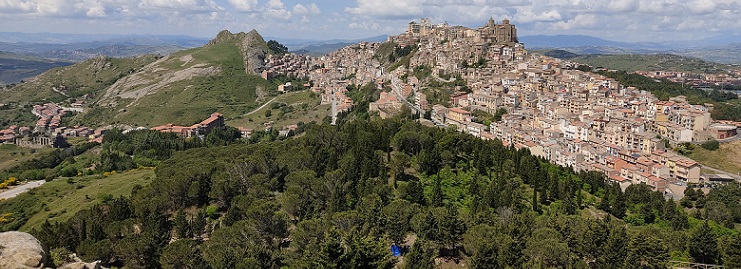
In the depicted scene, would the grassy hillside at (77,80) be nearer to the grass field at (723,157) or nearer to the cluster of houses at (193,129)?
the cluster of houses at (193,129)

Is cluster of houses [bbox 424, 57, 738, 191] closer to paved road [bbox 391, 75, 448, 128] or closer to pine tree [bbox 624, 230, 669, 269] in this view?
paved road [bbox 391, 75, 448, 128]

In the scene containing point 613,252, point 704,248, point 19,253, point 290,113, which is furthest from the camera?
point 290,113

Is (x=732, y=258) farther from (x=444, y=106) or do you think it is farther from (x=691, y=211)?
(x=444, y=106)

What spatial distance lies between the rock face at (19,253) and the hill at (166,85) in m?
84.9

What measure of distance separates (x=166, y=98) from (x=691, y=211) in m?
105

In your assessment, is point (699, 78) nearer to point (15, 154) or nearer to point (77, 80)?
point (15, 154)

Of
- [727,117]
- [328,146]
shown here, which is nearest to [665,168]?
[727,117]

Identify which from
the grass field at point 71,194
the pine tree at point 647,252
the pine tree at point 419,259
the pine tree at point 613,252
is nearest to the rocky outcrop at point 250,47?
the grass field at point 71,194

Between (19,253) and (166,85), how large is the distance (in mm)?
121562

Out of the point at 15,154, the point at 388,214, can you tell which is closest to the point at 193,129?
the point at 15,154

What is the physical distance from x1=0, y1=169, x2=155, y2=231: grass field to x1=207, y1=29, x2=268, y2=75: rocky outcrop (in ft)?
277

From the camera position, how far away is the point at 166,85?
12781cm

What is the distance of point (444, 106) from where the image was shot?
2928 inches

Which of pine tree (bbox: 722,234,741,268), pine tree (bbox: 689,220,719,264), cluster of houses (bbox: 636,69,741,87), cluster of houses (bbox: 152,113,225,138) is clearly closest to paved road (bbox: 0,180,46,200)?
cluster of houses (bbox: 152,113,225,138)
